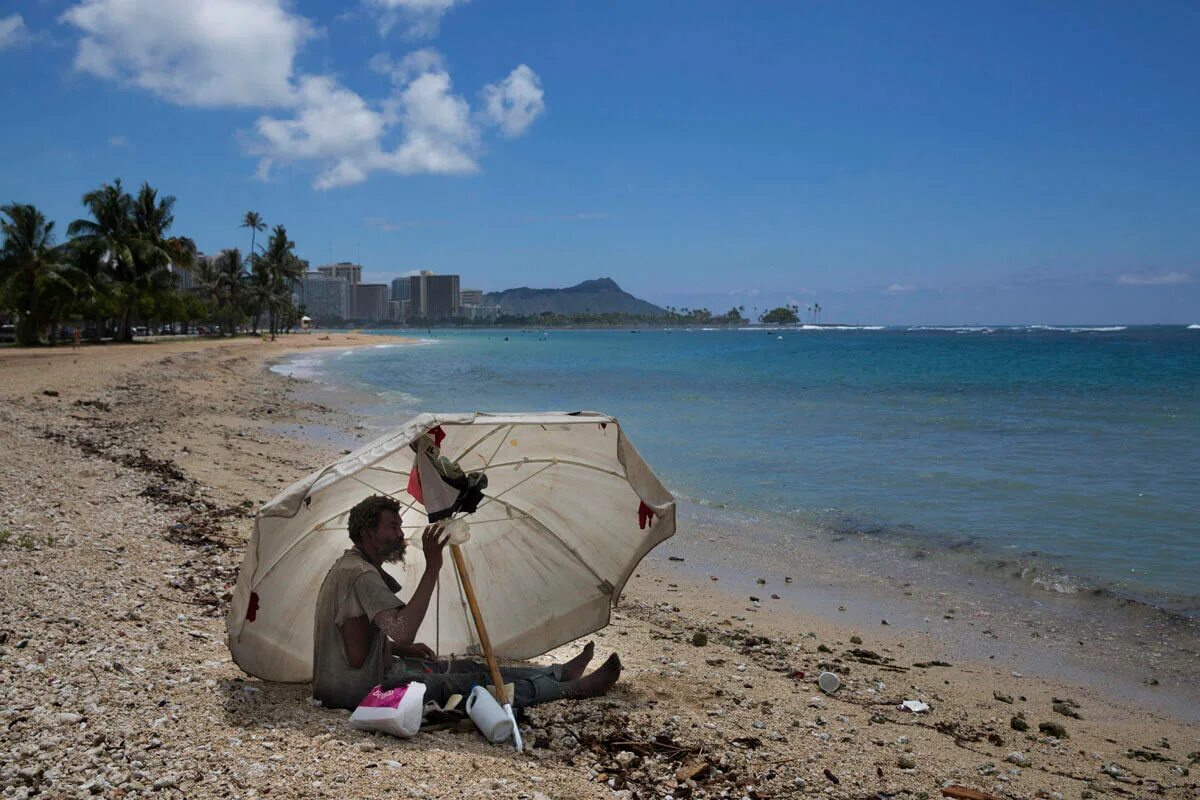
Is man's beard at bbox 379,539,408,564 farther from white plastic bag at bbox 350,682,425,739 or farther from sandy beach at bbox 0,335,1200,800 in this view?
sandy beach at bbox 0,335,1200,800

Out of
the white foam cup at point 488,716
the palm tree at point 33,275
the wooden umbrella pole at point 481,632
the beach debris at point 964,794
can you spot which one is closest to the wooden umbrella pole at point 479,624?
the wooden umbrella pole at point 481,632

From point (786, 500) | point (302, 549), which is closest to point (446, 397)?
point (786, 500)

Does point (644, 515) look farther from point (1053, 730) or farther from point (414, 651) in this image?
point (1053, 730)

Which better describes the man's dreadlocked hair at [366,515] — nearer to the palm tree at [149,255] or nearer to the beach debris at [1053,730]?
the beach debris at [1053,730]

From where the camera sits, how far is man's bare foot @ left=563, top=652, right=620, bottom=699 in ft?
15.6

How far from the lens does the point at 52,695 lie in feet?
13.1

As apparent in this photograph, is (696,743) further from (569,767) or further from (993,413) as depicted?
(993,413)

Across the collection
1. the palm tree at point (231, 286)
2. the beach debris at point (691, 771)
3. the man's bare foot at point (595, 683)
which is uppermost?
the palm tree at point (231, 286)

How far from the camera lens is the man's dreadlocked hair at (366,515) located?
4.16 meters

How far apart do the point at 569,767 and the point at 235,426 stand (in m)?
15.9

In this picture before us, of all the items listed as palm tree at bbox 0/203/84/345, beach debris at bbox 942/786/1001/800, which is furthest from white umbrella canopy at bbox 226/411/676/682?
palm tree at bbox 0/203/84/345

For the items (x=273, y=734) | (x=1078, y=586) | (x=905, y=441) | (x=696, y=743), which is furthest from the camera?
(x=905, y=441)

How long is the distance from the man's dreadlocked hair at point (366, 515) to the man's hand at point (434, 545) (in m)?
0.22

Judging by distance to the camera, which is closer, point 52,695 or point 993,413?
point 52,695
